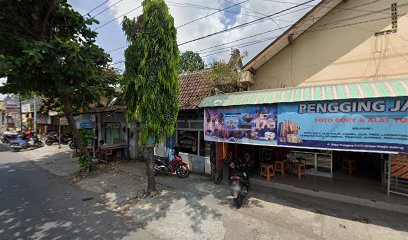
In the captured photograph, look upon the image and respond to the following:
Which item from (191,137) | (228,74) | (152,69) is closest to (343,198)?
(228,74)

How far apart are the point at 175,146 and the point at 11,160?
39.5 ft

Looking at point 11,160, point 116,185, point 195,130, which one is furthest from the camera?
point 11,160

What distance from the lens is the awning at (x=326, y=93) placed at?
185 inches

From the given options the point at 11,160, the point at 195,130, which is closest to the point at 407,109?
the point at 195,130

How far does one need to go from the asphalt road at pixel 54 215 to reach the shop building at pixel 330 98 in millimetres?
4127

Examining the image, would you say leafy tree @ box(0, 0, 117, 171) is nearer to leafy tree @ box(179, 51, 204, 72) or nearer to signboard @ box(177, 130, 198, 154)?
signboard @ box(177, 130, 198, 154)

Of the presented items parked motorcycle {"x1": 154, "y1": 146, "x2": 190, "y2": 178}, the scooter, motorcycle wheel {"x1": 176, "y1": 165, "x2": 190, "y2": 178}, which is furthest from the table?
the scooter

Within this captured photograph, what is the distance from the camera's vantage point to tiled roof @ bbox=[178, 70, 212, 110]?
29.7ft

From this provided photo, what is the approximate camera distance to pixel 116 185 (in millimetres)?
8352

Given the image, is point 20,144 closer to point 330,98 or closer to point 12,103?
point 12,103

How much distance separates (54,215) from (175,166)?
4584 mm

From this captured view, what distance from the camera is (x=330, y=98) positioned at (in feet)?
16.8

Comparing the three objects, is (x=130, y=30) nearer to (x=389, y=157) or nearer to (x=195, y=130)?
(x=195, y=130)

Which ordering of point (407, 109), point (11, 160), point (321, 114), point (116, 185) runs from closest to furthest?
1. point (407, 109)
2. point (321, 114)
3. point (116, 185)
4. point (11, 160)
